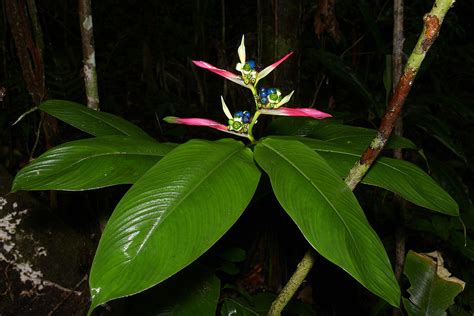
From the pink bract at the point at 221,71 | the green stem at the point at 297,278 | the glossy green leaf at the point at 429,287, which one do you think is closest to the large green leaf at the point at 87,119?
the pink bract at the point at 221,71

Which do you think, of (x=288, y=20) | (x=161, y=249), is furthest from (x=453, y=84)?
(x=161, y=249)

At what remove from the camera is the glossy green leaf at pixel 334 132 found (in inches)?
53.4

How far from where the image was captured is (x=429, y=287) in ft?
5.52

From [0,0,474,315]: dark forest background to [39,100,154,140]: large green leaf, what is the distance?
422 mm

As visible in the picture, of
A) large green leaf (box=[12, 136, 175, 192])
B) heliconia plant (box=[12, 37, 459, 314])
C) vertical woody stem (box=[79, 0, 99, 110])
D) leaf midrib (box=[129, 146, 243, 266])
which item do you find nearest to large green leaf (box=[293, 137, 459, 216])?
heliconia plant (box=[12, 37, 459, 314])

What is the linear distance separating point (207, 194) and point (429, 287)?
1171mm

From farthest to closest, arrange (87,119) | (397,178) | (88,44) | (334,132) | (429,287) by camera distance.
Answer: (88,44) → (429,287) → (334,132) → (87,119) → (397,178)

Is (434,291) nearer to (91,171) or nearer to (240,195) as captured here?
A: (240,195)

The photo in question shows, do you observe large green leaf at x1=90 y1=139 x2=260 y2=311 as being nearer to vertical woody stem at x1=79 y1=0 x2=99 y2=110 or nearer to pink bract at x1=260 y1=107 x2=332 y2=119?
pink bract at x1=260 y1=107 x2=332 y2=119

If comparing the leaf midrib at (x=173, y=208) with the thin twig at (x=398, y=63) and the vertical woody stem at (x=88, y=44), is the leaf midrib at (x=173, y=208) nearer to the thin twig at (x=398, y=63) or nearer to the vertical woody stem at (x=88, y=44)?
the vertical woody stem at (x=88, y=44)

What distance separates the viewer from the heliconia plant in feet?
2.55

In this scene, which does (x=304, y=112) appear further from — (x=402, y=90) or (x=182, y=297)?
(x=182, y=297)

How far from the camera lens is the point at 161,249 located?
0.78m

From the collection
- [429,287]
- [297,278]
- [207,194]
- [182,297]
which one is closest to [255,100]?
[207,194]
